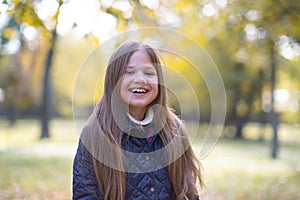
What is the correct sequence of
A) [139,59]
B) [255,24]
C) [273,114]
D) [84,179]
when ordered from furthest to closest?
[273,114] → [255,24] → [139,59] → [84,179]

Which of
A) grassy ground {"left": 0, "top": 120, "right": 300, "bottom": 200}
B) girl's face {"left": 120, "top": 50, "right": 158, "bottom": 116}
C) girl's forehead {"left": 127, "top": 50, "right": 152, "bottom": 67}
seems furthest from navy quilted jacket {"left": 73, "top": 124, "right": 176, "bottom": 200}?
grassy ground {"left": 0, "top": 120, "right": 300, "bottom": 200}

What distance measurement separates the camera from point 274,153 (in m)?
15.4

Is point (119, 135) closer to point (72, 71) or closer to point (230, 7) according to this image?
point (230, 7)

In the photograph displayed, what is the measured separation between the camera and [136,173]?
2135 mm

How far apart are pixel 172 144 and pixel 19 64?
1050 inches

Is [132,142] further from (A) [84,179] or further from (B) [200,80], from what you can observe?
(B) [200,80]

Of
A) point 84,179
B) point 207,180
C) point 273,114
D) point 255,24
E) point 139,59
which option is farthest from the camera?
point 273,114

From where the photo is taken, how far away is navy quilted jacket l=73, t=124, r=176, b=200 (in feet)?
6.88

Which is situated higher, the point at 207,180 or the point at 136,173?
the point at 136,173

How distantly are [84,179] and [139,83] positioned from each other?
1.63 feet

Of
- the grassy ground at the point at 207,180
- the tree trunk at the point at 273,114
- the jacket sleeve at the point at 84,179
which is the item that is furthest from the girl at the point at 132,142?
the tree trunk at the point at 273,114

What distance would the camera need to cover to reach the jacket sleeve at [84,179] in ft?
6.85

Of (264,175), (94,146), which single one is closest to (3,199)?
(94,146)

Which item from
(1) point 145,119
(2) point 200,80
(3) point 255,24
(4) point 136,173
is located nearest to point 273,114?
(2) point 200,80
